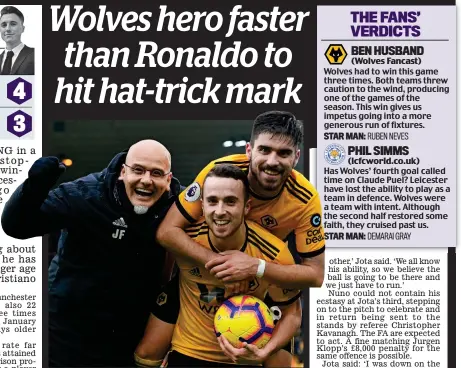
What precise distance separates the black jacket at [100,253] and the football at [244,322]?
88 cm

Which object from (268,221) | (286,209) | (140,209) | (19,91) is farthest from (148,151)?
(19,91)

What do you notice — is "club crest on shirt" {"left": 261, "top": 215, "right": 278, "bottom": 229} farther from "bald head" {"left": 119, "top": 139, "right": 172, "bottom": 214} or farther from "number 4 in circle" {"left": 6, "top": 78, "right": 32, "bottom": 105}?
"number 4 in circle" {"left": 6, "top": 78, "right": 32, "bottom": 105}

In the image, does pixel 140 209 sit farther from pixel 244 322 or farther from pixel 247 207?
pixel 244 322

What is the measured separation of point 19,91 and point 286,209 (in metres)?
3.34

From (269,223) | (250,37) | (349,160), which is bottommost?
(269,223)

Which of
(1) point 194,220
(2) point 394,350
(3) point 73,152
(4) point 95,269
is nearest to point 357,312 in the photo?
(2) point 394,350

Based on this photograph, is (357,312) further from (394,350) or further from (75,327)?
(75,327)

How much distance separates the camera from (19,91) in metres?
7.60

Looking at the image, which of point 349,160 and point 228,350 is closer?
point 228,350

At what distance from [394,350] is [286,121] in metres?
2.91

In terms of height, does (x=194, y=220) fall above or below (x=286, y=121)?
below

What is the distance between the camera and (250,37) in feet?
24.9

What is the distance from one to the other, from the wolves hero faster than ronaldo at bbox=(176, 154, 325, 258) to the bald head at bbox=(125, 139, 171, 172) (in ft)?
1.44

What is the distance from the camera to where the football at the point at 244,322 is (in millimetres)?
6895
